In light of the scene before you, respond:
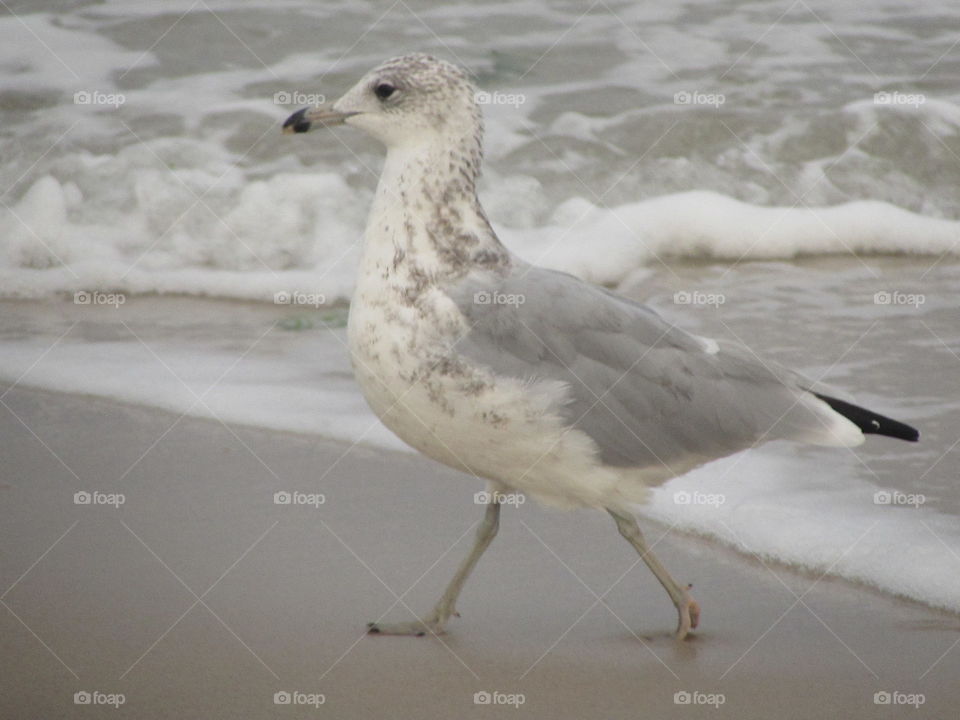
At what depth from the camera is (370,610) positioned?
4.01 metres

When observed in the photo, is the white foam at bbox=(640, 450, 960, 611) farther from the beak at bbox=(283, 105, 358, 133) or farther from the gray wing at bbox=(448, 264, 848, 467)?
the beak at bbox=(283, 105, 358, 133)

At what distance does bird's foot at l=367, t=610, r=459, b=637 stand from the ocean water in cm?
102

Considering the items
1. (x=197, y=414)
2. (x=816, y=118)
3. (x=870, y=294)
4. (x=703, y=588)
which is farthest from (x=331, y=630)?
(x=816, y=118)

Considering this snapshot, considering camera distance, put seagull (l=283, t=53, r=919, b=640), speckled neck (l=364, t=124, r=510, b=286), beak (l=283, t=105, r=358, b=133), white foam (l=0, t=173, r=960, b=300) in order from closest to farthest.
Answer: seagull (l=283, t=53, r=919, b=640) < speckled neck (l=364, t=124, r=510, b=286) < beak (l=283, t=105, r=358, b=133) < white foam (l=0, t=173, r=960, b=300)

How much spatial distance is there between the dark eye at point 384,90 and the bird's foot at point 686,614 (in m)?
1.62

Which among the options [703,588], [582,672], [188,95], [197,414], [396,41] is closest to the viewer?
[582,672]

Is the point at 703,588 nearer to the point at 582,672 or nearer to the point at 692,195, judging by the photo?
the point at 582,672

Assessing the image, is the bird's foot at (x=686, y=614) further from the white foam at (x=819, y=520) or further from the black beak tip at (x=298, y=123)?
the black beak tip at (x=298, y=123)

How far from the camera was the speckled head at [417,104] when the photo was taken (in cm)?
415

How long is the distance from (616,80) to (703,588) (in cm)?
652

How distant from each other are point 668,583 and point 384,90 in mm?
1602

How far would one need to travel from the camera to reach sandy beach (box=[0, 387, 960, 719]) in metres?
3.50

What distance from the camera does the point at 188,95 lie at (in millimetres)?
10086

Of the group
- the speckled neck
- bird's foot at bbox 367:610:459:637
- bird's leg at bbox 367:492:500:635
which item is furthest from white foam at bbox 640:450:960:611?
the speckled neck
